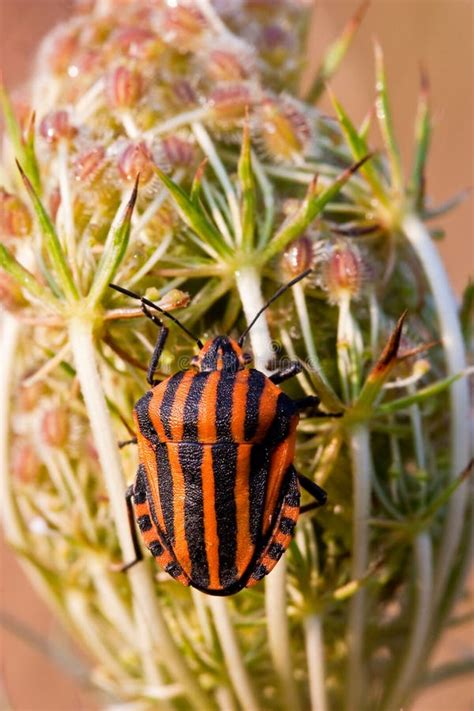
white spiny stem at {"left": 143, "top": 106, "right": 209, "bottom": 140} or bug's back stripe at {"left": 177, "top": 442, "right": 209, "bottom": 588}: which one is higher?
white spiny stem at {"left": 143, "top": 106, "right": 209, "bottom": 140}

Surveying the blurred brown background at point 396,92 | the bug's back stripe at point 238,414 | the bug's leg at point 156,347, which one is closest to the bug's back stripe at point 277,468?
the bug's back stripe at point 238,414

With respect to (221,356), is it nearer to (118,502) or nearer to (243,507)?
(243,507)

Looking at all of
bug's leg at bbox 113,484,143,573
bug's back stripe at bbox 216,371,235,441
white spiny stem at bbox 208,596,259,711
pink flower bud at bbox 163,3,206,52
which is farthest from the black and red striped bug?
pink flower bud at bbox 163,3,206,52

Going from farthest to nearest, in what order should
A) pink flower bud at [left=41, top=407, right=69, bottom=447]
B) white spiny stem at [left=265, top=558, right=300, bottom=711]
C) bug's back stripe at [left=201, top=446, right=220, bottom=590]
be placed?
pink flower bud at [left=41, top=407, right=69, bottom=447], white spiny stem at [left=265, top=558, right=300, bottom=711], bug's back stripe at [left=201, top=446, right=220, bottom=590]

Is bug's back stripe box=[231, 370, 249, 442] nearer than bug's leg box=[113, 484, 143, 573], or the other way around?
bug's back stripe box=[231, 370, 249, 442]

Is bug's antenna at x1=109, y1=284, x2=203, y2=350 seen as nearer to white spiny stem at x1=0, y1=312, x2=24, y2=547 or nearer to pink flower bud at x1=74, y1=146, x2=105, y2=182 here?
pink flower bud at x1=74, y1=146, x2=105, y2=182

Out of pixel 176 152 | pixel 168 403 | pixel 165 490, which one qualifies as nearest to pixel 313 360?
pixel 168 403

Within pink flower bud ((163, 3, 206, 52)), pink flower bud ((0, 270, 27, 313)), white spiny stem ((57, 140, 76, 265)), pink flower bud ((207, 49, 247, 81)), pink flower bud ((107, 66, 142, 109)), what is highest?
pink flower bud ((163, 3, 206, 52))
